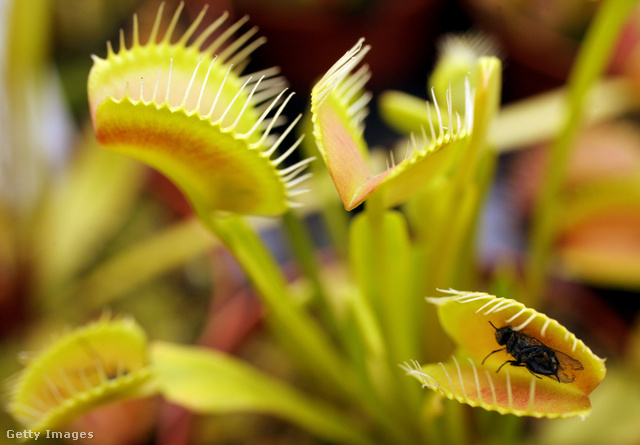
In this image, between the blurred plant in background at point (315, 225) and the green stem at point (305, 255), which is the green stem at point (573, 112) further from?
the green stem at point (305, 255)

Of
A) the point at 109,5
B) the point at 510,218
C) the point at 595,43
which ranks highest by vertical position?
the point at 109,5

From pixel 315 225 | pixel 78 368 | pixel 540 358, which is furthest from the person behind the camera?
pixel 315 225

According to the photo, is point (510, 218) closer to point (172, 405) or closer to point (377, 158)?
point (377, 158)

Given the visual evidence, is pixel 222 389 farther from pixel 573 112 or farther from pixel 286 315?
pixel 573 112

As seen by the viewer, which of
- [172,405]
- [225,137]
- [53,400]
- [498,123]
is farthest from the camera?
[498,123]

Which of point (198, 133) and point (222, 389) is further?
point (222, 389)

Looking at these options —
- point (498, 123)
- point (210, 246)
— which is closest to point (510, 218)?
point (498, 123)

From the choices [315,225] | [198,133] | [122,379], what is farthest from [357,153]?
[315,225]
